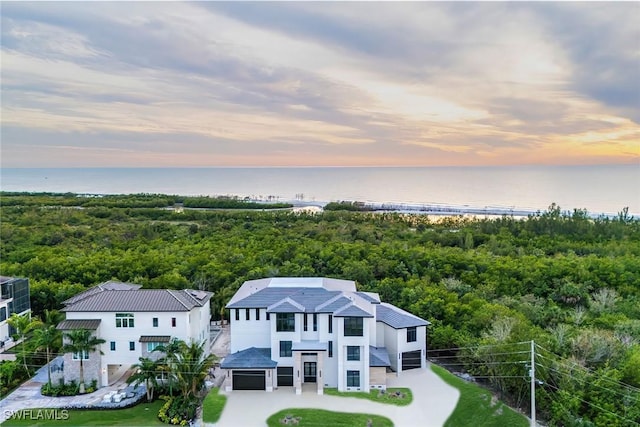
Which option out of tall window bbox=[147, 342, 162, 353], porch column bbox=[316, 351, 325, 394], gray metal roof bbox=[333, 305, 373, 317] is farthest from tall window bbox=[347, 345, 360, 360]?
tall window bbox=[147, 342, 162, 353]

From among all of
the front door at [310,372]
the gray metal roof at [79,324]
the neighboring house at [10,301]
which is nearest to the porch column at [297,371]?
the front door at [310,372]

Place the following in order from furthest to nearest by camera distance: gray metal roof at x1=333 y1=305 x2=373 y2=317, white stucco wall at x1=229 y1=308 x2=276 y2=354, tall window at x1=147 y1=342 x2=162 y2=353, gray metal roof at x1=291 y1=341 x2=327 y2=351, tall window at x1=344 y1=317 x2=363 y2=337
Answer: white stucco wall at x1=229 y1=308 x2=276 y2=354 < tall window at x1=147 y1=342 x2=162 y2=353 < tall window at x1=344 y1=317 x2=363 y2=337 < gray metal roof at x1=291 y1=341 x2=327 y2=351 < gray metal roof at x1=333 y1=305 x2=373 y2=317

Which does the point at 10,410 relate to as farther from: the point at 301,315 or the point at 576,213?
the point at 576,213

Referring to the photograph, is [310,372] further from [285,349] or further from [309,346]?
[285,349]

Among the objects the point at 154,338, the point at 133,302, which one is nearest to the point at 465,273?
the point at 154,338

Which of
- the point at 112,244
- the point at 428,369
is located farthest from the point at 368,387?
the point at 112,244

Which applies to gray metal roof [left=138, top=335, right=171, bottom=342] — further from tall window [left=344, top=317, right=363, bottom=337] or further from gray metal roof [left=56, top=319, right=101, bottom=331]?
tall window [left=344, top=317, right=363, bottom=337]
